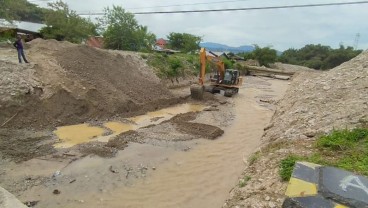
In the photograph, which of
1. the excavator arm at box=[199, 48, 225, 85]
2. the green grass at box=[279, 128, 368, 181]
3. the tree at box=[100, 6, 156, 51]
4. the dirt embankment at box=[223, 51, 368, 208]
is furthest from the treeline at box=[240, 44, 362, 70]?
the green grass at box=[279, 128, 368, 181]

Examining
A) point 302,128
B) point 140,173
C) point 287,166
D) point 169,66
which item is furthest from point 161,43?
point 287,166

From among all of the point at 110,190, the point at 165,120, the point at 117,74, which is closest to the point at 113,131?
the point at 165,120

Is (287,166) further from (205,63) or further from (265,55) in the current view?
(265,55)

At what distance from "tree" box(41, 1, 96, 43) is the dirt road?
60.7 ft

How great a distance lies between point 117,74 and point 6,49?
6916 millimetres

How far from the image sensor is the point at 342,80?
43.3 ft

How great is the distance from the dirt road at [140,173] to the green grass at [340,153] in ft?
8.18

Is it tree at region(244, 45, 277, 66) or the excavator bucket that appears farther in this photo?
tree at region(244, 45, 277, 66)

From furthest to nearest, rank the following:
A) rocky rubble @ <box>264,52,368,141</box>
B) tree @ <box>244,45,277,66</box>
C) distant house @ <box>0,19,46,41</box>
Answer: tree @ <box>244,45,277,66</box>, distant house @ <box>0,19,46,41</box>, rocky rubble @ <box>264,52,368,141</box>

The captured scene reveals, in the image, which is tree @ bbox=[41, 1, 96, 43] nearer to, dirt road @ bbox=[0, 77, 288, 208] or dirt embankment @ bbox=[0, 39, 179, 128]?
dirt embankment @ bbox=[0, 39, 179, 128]

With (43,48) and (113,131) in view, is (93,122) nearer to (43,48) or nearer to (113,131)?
(113,131)

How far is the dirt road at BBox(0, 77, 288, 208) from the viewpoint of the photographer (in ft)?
24.2

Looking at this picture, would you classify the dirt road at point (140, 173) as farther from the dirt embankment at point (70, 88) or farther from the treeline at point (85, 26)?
the treeline at point (85, 26)

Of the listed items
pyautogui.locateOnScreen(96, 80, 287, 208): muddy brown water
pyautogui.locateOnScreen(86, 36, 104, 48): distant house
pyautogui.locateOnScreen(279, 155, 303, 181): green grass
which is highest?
pyautogui.locateOnScreen(86, 36, 104, 48): distant house
